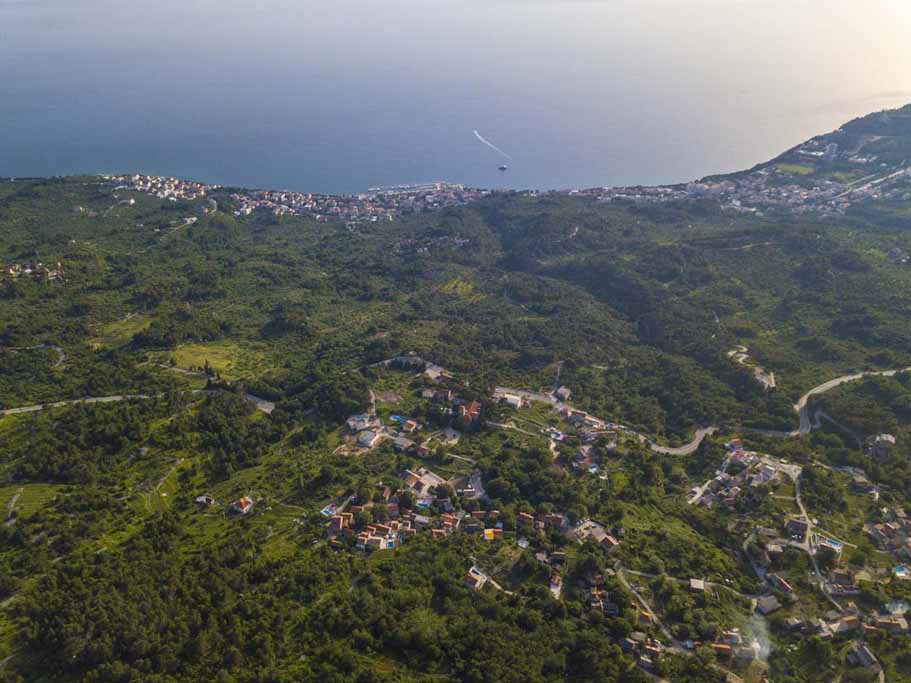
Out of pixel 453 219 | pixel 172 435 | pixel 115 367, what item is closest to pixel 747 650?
pixel 172 435

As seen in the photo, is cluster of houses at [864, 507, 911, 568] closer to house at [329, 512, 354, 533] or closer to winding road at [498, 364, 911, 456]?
winding road at [498, 364, 911, 456]

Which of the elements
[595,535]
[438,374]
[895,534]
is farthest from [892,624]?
[438,374]

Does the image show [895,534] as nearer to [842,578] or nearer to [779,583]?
[842,578]

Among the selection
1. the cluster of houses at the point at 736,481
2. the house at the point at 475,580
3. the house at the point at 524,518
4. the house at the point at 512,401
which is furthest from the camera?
the house at the point at 512,401

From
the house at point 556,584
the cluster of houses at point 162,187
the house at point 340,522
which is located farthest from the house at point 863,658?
the cluster of houses at point 162,187

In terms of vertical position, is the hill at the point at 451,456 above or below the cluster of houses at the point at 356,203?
below

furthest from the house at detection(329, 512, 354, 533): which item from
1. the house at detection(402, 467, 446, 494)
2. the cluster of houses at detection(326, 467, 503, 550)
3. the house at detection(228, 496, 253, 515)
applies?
the house at detection(228, 496, 253, 515)

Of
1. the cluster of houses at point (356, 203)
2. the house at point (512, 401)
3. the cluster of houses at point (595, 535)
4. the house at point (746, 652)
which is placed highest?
the cluster of houses at point (356, 203)

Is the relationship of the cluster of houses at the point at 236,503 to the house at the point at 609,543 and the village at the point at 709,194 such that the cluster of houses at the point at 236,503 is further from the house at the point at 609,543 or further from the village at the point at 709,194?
the village at the point at 709,194
